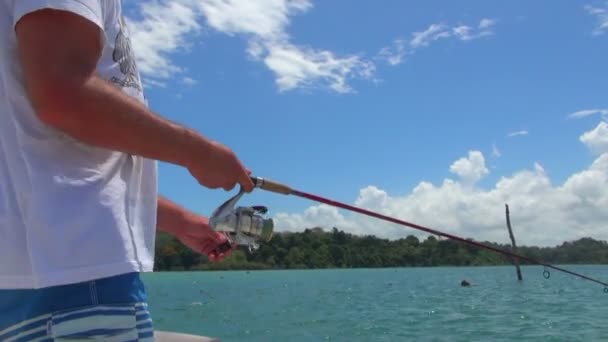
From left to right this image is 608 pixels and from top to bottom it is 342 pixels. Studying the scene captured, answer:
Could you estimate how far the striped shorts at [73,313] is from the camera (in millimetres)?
1380

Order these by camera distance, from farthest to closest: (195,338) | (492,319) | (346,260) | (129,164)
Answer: (346,260) < (492,319) < (195,338) < (129,164)

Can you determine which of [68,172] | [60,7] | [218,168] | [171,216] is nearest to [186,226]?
[171,216]

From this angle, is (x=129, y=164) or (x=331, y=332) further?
(x=331, y=332)

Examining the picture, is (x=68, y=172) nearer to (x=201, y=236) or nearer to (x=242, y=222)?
(x=242, y=222)

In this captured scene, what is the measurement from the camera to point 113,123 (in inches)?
55.2

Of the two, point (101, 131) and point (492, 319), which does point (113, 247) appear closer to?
point (101, 131)

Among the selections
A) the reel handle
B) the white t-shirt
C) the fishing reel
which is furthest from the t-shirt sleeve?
the reel handle

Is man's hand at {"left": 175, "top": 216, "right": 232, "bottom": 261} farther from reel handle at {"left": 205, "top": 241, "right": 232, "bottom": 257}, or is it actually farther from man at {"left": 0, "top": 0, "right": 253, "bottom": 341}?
man at {"left": 0, "top": 0, "right": 253, "bottom": 341}

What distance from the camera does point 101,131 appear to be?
1.40 metres

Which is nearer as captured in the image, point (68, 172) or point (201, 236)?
point (68, 172)

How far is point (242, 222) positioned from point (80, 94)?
79cm

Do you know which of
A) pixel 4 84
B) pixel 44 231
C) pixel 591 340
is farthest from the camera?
pixel 591 340

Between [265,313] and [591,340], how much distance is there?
50.2 ft

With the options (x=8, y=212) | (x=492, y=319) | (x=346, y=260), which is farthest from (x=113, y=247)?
(x=346, y=260)
